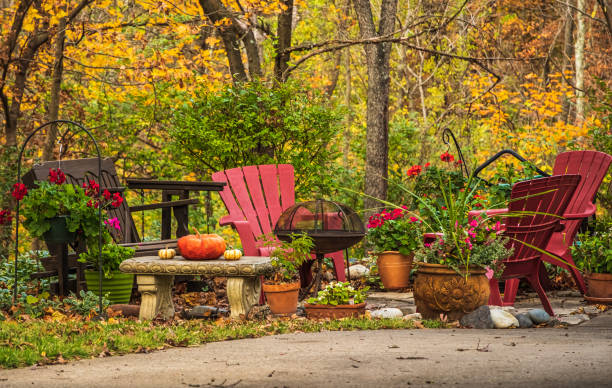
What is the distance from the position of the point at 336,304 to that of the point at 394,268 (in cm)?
158

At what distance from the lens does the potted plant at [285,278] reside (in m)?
4.74

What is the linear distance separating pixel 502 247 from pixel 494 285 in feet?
1.76

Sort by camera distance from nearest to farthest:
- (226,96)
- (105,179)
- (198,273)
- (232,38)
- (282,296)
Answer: (198,273) → (282,296) → (105,179) → (226,96) → (232,38)

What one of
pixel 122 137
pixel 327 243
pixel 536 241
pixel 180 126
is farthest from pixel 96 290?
pixel 122 137

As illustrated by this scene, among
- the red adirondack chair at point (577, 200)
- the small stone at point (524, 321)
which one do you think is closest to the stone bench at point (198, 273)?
the small stone at point (524, 321)

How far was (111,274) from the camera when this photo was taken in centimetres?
504

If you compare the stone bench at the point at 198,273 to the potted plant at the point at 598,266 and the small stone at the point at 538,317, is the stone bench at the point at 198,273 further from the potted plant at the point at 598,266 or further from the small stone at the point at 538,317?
the potted plant at the point at 598,266

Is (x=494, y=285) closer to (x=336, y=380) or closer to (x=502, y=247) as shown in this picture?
(x=502, y=247)

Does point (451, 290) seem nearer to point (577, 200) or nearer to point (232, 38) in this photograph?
point (577, 200)

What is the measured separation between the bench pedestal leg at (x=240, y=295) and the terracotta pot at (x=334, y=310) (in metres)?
0.40

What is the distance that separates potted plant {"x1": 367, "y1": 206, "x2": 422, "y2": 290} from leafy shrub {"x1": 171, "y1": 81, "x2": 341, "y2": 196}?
1.25 metres

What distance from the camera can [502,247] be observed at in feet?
14.4

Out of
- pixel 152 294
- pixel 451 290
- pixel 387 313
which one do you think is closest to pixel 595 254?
pixel 451 290

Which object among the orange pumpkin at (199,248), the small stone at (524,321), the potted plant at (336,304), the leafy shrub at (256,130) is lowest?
the small stone at (524,321)
